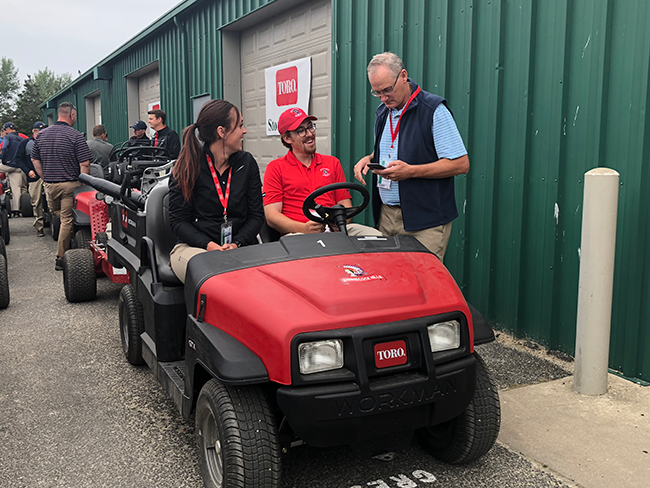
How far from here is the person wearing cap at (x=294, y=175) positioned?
12.1 feet

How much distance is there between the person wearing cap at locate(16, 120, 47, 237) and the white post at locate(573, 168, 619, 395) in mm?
9583

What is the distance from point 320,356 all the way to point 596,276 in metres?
1.92

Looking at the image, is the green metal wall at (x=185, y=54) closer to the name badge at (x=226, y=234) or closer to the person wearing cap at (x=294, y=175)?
the person wearing cap at (x=294, y=175)

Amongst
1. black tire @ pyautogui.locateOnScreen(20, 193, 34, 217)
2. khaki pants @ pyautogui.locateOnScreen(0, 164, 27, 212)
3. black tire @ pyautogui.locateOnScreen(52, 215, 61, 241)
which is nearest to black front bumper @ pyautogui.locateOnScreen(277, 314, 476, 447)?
black tire @ pyautogui.locateOnScreen(52, 215, 61, 241)

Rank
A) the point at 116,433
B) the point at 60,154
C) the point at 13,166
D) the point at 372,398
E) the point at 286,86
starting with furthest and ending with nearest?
the point at 13,166, the point at 286,86, the point at 60,154, the point at 116,433, the point at 372,398

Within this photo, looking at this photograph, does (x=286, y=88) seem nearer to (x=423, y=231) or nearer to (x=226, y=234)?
(x=423, y=231)

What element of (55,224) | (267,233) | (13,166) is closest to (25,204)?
(13,166)

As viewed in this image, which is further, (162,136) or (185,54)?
(185,54)

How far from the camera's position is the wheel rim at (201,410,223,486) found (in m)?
2.38

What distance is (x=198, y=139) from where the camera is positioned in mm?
3418

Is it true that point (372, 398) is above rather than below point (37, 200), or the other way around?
below

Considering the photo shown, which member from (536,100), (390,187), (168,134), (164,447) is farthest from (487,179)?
(168,134)

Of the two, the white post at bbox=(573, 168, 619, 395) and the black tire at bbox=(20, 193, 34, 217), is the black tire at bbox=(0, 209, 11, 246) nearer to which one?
the black tire at bbox=(20, 193, 34, 217)

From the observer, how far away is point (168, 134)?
832cm
